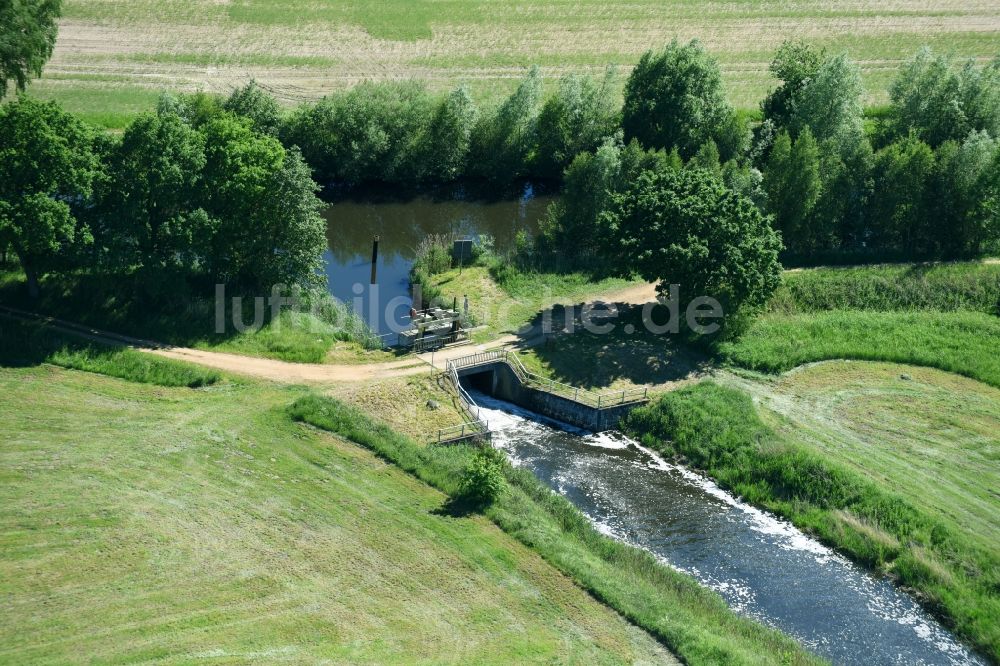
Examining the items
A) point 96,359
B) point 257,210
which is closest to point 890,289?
point 257,210

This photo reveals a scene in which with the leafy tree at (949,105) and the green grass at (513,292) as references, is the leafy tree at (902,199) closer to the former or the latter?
the leafy tree at (949,105)

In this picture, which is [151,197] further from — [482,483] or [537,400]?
[482,483]

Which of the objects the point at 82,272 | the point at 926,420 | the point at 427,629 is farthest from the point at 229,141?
the point at 926,420

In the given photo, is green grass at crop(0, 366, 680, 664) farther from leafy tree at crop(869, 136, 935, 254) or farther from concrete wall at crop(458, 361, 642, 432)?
leafy tree at crop(869, 136, 935, 254)

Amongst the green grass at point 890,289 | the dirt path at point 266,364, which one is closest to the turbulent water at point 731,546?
the dirt path at point 266,364

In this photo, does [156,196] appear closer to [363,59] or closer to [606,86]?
[606,86]

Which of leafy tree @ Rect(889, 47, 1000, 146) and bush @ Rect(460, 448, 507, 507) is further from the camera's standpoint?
leafy tree @ Rect(889, 47, 1000, 146)

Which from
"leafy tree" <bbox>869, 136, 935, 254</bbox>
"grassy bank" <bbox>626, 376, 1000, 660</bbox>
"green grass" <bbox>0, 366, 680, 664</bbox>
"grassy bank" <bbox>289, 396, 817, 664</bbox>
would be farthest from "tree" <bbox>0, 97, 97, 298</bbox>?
"leafy tree" <bbox>869, 136, 935, 254</bbox>

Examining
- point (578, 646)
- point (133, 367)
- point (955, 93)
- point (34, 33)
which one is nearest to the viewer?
point (578, 646)
